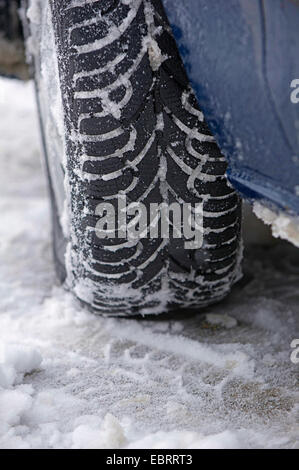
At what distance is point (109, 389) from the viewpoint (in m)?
0.88

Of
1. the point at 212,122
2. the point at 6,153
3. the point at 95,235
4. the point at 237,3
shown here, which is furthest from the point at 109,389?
the point at 6,153

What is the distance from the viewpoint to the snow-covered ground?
783mm

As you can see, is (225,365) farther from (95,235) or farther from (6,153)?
(6,153)

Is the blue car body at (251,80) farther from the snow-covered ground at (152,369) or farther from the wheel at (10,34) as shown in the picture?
the wheel at (10,34)

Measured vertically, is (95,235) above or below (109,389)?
above

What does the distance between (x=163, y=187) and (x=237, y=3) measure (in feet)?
0.97

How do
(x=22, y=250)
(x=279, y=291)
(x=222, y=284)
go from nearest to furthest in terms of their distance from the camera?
(x=222, y=284), (x=279, y=291), (x=22, y=250)
